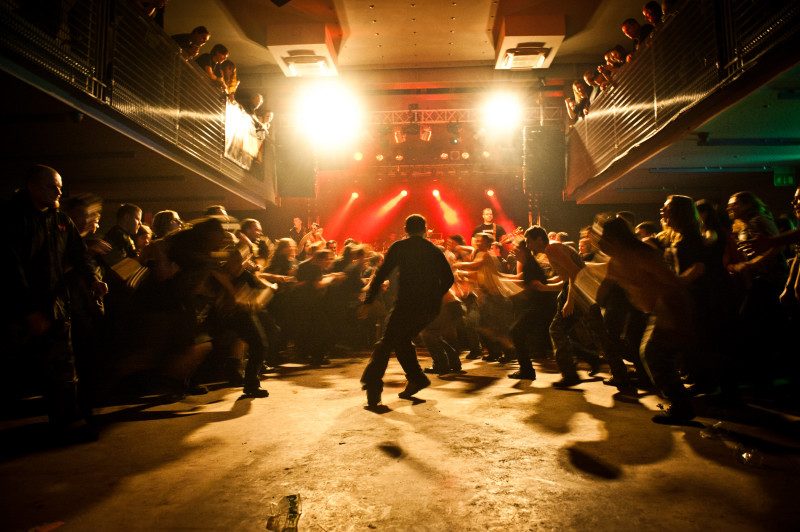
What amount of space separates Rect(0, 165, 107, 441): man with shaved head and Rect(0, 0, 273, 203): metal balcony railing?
161cm

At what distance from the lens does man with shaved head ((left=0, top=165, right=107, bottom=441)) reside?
2.97 metres

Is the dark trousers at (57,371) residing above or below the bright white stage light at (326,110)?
below

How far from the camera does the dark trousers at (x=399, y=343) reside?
13.9 ft

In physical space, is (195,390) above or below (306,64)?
below

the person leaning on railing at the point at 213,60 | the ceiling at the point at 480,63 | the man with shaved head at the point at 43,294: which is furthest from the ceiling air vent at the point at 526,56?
the man with shaved head at the point at 43,294

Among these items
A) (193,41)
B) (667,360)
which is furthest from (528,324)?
(193,41)

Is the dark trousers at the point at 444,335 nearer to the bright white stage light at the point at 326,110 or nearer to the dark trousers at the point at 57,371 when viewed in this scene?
the dark trousers at the point at 57,371

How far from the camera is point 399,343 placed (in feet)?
14.3

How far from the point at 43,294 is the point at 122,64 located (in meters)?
3.74

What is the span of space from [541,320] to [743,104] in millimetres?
3382

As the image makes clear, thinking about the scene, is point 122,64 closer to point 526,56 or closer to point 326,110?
point 326,110

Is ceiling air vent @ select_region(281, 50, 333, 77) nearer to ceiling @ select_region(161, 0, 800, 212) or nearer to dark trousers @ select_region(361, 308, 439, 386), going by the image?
ceiling @ select_region(161, 0, 800, 212)

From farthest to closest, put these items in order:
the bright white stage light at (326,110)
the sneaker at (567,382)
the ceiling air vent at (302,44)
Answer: the bright white stage light at (326,110) → the ceiling air vent at (302,44) → the sneaker at (567,382)

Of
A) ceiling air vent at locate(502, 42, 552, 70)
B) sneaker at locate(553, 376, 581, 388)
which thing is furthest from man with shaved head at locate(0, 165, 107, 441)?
ceiling air vent at locate(502, 42, 552, 70)
